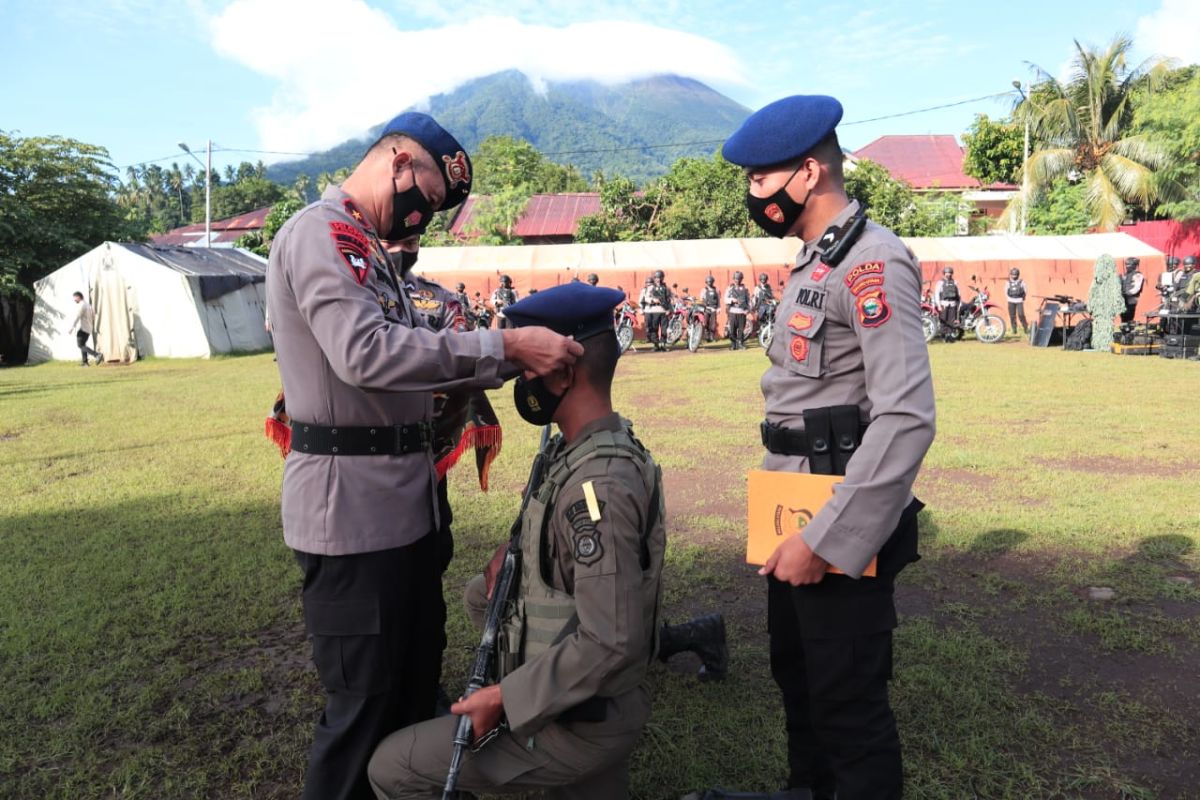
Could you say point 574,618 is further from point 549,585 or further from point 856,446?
point 856,446

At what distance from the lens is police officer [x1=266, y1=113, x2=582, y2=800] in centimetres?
191

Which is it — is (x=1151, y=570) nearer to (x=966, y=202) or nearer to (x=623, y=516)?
(x=623, y=516)

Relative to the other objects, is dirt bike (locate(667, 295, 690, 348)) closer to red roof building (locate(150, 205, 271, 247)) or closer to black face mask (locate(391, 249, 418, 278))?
black face mask (locate(391, 249, 418, 278))

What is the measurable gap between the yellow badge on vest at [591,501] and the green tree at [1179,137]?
2634 cm

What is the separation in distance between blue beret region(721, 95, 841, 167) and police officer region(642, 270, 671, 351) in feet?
53.8

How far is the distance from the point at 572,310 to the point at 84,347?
64.8 feet

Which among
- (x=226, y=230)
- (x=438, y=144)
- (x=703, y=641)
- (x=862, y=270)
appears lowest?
(x=703, y=641)

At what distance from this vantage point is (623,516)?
1816 millimetres

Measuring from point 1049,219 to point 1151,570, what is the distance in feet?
90.4

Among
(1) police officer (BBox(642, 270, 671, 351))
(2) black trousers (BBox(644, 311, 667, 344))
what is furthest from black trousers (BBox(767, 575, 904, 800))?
(2) black trousers (BBox(644, 311, 667, 344))

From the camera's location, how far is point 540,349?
75.6 inches

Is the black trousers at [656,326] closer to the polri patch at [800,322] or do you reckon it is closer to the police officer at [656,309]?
the police officer at [656,309]

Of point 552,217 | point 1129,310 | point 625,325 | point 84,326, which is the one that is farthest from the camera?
point 552,217

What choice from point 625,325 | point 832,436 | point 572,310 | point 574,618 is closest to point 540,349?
point 572,310
